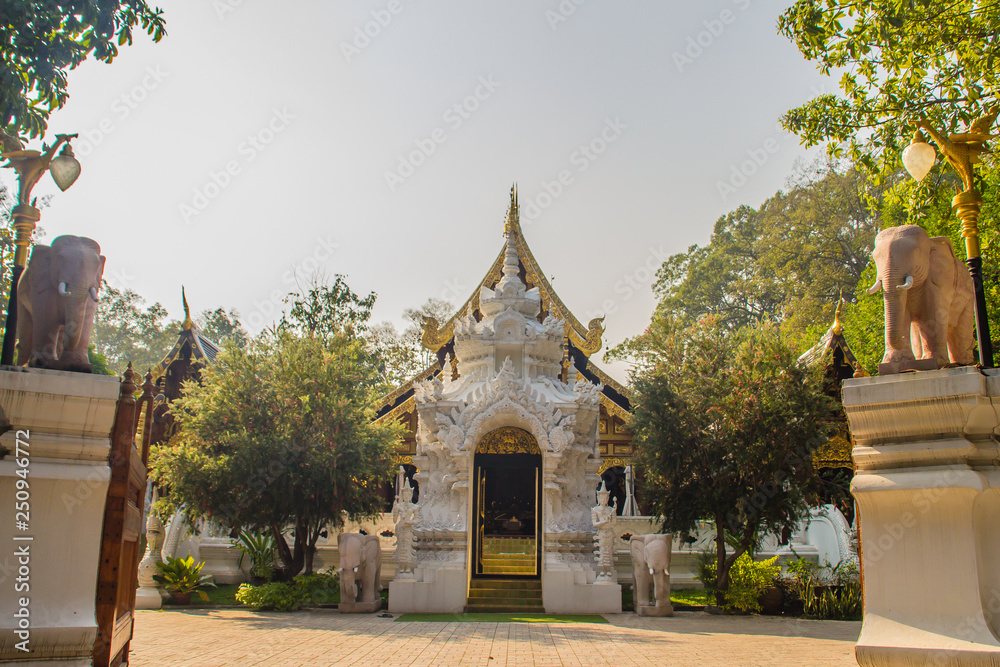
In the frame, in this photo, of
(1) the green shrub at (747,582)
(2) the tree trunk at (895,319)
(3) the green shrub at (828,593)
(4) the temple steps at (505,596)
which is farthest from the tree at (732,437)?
(2) the tree trunk at (895,319)

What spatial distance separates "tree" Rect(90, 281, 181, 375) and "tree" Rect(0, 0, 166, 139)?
40.7m

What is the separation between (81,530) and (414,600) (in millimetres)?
8546

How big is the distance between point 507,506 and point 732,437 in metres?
4.35

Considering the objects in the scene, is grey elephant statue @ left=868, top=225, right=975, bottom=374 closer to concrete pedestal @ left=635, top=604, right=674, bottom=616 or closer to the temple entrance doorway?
concrete pedestal @ left=635, top=604, right=674, bottom=616

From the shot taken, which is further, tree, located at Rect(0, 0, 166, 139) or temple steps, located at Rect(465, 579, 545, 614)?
temple steps, located at Rect(465, 579, 545, 614)

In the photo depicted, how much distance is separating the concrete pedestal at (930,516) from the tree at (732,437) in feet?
26.0

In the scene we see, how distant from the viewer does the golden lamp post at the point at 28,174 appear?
534 centimetres

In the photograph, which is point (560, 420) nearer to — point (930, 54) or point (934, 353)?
point (930, 54)

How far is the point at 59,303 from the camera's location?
4.76 metres

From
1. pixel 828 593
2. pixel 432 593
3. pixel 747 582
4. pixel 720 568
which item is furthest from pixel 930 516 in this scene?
pixel 432 593

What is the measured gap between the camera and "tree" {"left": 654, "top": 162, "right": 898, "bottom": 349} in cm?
→ 2848

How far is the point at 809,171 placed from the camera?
3231 centimetres

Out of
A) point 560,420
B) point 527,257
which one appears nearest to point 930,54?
point 560,420

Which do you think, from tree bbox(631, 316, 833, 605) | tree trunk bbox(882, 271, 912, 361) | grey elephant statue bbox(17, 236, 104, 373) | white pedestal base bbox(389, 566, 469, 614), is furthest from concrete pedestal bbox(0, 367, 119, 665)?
tree bbox(631, 316, 833, 605)
